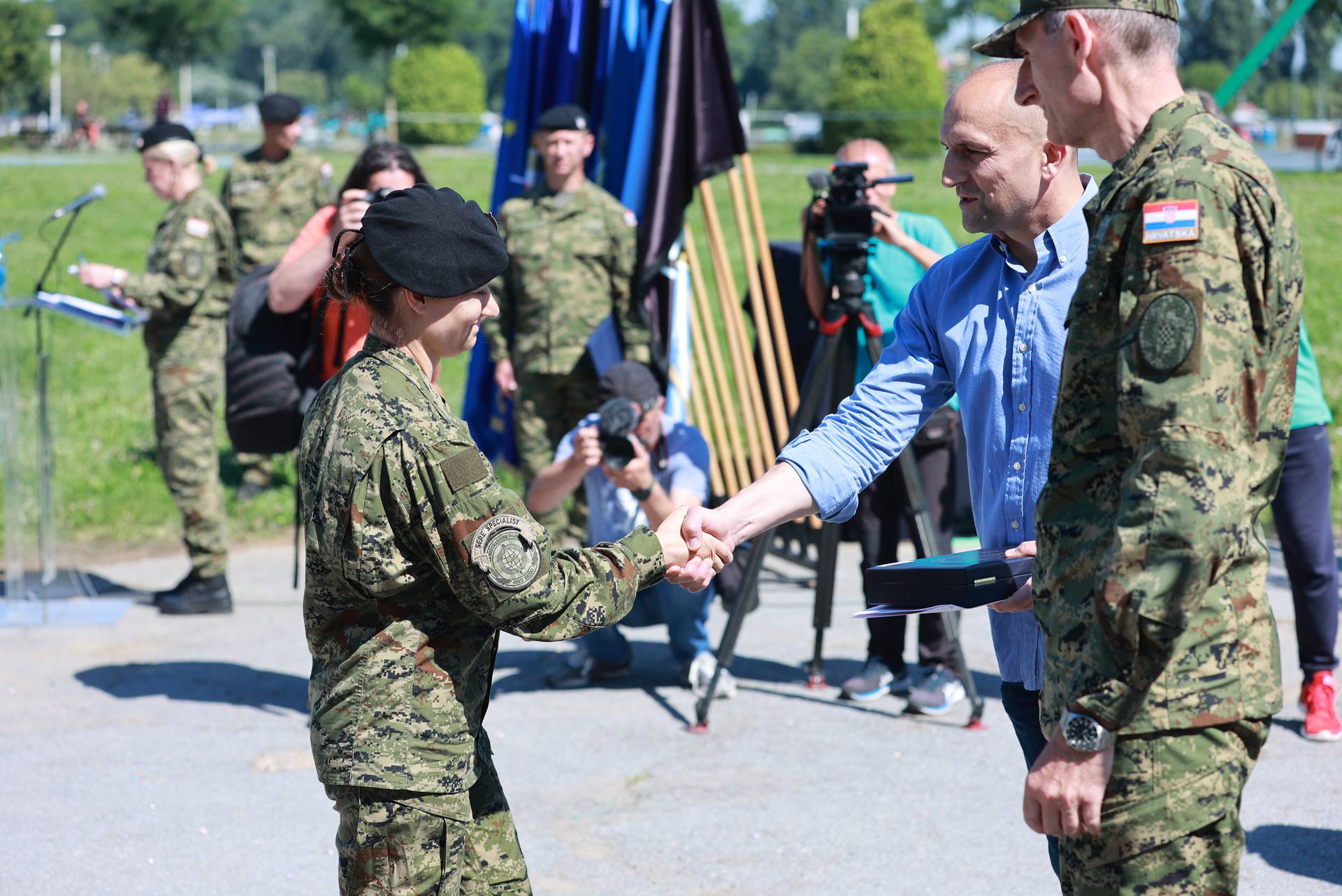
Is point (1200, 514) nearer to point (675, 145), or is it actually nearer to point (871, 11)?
point (675, 145)

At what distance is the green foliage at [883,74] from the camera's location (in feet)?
103

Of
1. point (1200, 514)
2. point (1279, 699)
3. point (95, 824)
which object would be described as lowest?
point (95, 824)

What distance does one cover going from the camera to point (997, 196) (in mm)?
2725

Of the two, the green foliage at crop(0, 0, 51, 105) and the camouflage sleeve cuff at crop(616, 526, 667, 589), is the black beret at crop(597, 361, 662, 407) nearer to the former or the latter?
the camouflage sleeve cuff at crop(616, 526, 667, 589)

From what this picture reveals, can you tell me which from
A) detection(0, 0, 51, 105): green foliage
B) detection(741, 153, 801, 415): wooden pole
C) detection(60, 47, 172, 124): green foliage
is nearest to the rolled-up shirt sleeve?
detection(741, 153, 801, 415): wooden pole

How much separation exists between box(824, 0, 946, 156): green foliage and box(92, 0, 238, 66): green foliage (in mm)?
27988

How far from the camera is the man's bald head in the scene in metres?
2.70

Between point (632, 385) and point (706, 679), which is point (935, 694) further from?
point (632, 385)

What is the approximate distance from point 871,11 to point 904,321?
32206 millimetres

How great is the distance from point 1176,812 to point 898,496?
365 centimetres

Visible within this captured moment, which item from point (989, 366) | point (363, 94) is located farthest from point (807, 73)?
point (989, 366)

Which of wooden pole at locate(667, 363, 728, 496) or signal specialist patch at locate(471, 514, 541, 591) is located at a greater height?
signal specialist patch at locate(471, 514, 541, 591)

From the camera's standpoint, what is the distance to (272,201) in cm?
895

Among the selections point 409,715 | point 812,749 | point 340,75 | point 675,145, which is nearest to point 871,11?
point 675,145
